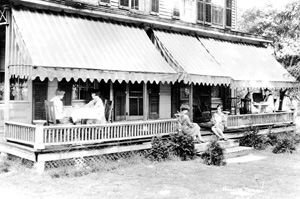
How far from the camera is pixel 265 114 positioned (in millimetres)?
16453

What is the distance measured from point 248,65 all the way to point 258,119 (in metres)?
2.56

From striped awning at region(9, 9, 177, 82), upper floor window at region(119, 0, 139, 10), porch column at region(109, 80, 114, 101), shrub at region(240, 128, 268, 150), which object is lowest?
shrub at region(240, 128, 268, 150)

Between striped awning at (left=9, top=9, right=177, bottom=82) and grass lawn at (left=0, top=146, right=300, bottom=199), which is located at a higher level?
striped awning at (left=9, top=9, right=177, bottom=82)

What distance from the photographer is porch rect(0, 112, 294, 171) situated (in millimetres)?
9578

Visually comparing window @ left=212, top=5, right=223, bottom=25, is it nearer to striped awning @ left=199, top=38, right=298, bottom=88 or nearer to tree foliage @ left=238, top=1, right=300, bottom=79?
striped awning @ left=199, top=38, right=298, bottom=88

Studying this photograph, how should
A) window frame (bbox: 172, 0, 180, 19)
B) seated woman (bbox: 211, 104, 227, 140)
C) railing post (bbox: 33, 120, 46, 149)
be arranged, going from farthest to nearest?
1. window frame (bbox: 172, 0, 180, 19)
2. seated woman (bbox: 211, 104, 227, 140)
3. railing post (bbox: 33, 120, 46, 149)

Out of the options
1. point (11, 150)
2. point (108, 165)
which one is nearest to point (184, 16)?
point (108, 165)

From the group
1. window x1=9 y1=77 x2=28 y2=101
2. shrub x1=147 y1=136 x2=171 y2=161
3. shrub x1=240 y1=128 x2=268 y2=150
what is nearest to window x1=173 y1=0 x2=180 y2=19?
shrub x1=240 y1=128 x2=268 y2=150

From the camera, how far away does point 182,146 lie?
467 inches

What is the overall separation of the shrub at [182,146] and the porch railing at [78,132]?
0.71 m

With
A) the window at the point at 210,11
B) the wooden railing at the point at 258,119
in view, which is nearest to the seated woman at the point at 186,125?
the wooden railing at the point at 258,119

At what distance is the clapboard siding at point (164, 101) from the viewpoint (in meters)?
15.7

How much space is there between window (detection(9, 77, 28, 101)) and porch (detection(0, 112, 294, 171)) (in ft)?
4.67

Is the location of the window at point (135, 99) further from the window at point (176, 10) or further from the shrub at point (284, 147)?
the shrub at point (284, 147)
